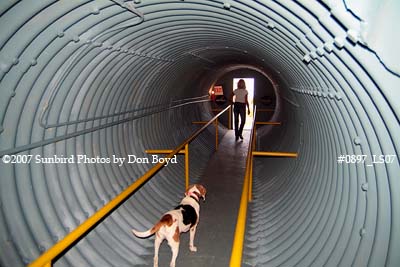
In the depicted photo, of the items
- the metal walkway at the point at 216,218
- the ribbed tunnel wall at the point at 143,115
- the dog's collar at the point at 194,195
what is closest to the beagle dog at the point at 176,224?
the dog's collar at the point at 194,195

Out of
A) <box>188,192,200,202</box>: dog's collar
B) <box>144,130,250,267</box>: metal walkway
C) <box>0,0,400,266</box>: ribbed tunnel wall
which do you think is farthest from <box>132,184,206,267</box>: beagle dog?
<box>0,0,400,266</box>: ribbed tunnel wall

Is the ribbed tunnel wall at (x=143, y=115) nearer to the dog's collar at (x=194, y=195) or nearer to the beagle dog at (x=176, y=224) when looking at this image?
the beagle dog at (x=176, y=224)

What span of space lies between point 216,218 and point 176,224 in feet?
6.87

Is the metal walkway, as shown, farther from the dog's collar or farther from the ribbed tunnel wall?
the dog's collar

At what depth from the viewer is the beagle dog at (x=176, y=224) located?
4582 mm

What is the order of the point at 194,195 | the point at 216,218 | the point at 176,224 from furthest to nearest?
the point at 216,218 → the point at 194,195 → the point at 176,224

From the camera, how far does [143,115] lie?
7.03 meters

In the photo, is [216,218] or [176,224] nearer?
[176,224]

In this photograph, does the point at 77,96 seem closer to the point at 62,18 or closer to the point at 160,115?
the point at 62,18

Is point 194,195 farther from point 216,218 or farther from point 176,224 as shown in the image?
point 216,218

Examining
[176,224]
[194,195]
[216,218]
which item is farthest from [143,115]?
[176,224]

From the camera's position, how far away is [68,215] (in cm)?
452

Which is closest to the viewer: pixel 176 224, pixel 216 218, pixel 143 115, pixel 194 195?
pixel 176 224

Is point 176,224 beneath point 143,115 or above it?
beneath
